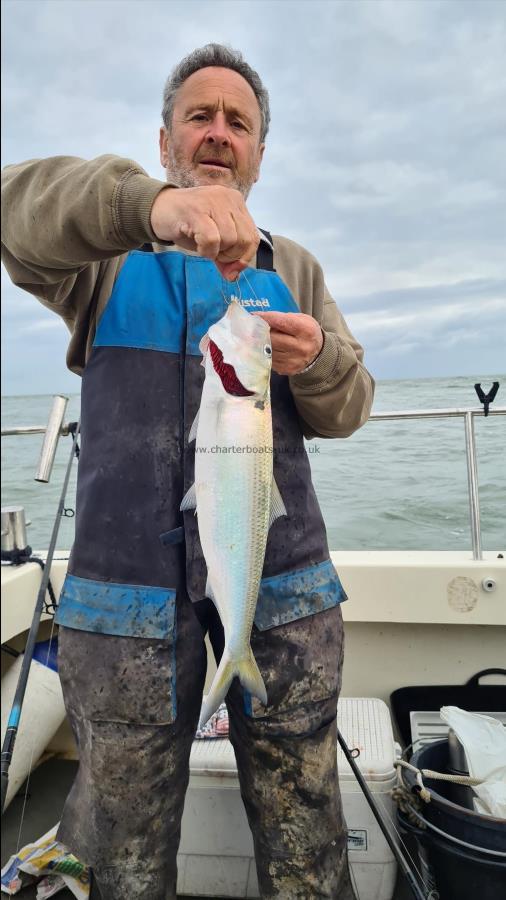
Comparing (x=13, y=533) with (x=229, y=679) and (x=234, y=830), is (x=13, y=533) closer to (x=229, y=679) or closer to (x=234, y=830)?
(x=234, y=830)

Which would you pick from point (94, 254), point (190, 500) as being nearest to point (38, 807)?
point (190, 500)

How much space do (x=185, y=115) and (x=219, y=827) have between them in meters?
2.85

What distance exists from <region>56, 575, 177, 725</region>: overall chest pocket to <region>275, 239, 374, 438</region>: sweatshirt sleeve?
29.5 inches

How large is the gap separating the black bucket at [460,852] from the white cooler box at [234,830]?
18 cm

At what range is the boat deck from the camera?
10.5 ft

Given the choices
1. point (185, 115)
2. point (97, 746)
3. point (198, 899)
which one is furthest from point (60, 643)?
point (185, 115)

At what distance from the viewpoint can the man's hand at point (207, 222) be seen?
4.90 ft

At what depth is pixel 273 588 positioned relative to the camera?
76.7 inches

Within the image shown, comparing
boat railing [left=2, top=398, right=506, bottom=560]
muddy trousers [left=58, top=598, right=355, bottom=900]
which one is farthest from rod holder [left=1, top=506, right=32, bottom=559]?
muddy trousers [left=58, top=598, right=355, bottom=900]

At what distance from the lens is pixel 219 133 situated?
7.30 feet

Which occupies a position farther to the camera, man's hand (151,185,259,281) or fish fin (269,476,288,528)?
fish fin (269,476,288,528)

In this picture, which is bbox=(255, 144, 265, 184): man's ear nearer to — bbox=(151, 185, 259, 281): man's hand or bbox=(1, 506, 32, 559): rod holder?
bbox=(151, 185, 259, 281): man's hand

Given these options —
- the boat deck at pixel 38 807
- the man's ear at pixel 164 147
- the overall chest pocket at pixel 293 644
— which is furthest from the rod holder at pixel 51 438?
the boat deck at pixel 38 807

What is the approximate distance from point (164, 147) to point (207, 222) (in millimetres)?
1196
